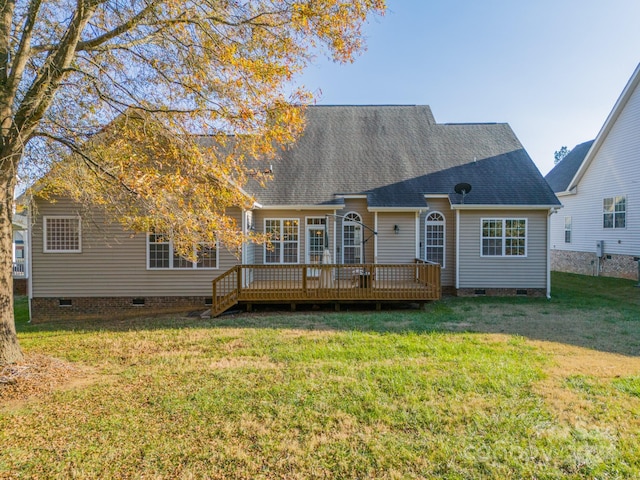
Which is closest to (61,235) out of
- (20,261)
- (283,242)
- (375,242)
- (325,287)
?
(283,242)

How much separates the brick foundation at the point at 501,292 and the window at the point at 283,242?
20.3 feet

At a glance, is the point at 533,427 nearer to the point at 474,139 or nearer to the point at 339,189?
the point at 339,189

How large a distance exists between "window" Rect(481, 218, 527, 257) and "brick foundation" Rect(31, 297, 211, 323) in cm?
997

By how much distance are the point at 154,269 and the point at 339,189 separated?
689 centimetres

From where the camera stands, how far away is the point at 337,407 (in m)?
4.37

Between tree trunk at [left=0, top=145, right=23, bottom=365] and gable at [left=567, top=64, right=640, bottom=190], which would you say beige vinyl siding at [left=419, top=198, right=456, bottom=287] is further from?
tree trunk at [left=0, top=145, right=23, bottom=365]

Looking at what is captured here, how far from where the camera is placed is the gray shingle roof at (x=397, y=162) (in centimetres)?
1300

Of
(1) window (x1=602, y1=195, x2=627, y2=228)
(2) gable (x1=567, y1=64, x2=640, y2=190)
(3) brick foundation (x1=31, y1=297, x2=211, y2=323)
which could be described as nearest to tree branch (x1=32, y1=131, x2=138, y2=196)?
(3) brick foundation (x1=31, y1=297, x2=211, y2=323)

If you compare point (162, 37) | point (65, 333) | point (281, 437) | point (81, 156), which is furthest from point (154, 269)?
point (281, 437)

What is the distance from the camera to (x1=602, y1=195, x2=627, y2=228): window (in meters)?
16.5

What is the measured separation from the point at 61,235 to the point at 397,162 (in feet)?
39.7

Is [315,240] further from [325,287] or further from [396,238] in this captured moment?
[396,238]

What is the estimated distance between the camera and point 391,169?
1421cm

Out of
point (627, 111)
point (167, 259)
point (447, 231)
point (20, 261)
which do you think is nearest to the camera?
point (167, 259)
